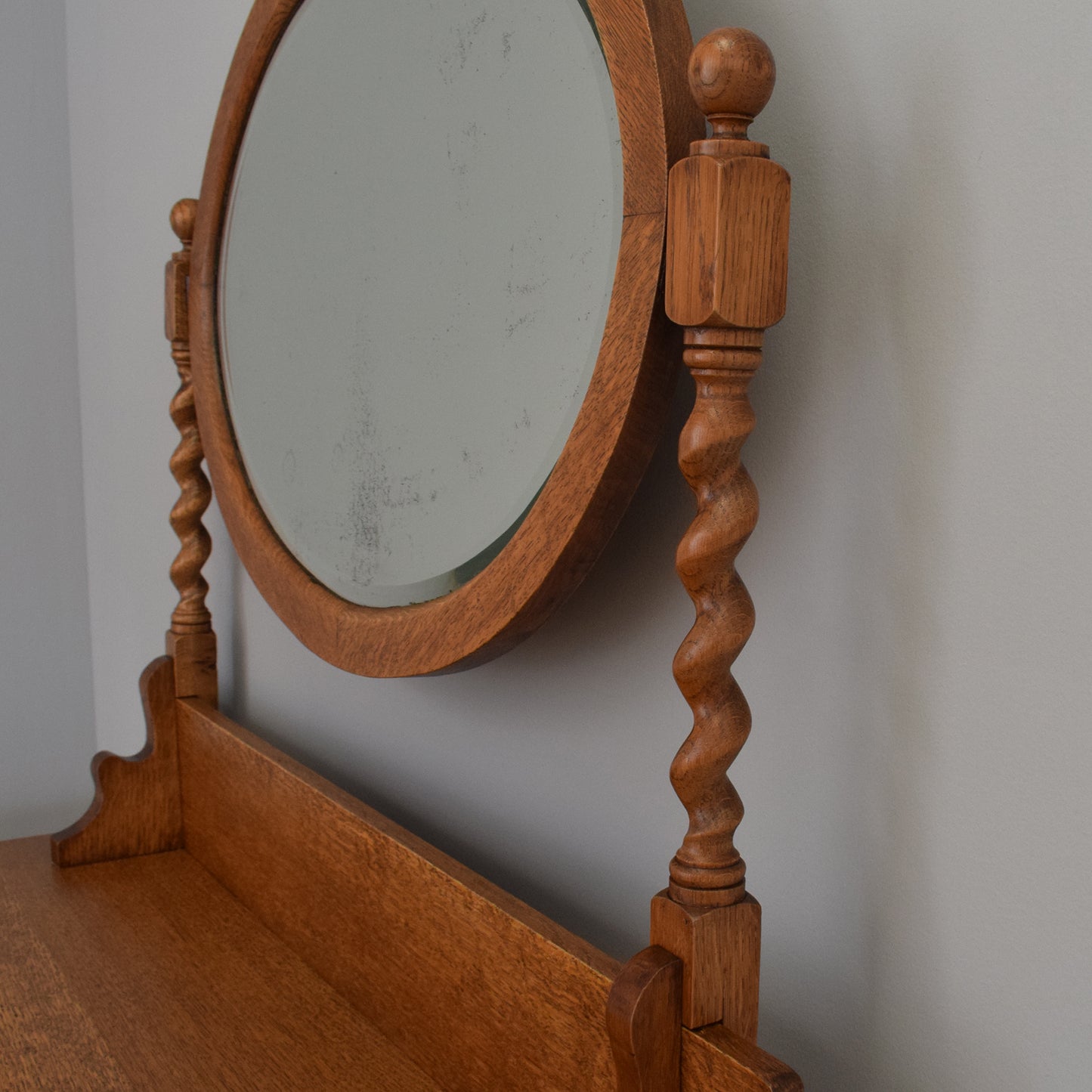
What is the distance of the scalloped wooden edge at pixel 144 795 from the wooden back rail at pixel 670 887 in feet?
0.90

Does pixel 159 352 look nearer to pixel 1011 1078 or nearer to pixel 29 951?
pixel 29 951

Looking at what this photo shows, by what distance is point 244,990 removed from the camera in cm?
97

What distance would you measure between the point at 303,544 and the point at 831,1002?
0.58m

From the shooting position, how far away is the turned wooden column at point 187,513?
1.29m

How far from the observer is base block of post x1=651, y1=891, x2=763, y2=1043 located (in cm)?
57

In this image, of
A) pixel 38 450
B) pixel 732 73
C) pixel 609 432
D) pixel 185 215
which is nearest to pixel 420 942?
pixel 609 432

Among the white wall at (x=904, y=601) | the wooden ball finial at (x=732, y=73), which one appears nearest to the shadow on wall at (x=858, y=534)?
the white wall at (x=904, y=601)

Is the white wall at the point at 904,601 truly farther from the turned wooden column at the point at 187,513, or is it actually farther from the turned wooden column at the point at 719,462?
the turned wooden column at the point at 187,513

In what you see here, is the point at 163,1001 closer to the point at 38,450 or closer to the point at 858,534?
the point at 858,534

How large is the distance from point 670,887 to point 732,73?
39 centimetres

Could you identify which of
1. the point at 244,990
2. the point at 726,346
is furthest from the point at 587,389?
the point at 244,990

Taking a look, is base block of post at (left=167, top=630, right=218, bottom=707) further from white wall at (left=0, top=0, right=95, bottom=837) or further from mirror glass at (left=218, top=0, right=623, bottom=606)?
white wall at (left=0, top=0, right=95, bottom=837)

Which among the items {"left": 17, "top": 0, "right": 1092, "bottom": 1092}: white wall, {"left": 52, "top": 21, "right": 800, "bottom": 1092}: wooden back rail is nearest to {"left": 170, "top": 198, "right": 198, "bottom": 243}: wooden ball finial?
{"left": 52, "top": 21, "right": 800, "bottom": 1092}: wooden back rail

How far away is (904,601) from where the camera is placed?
0.60m
